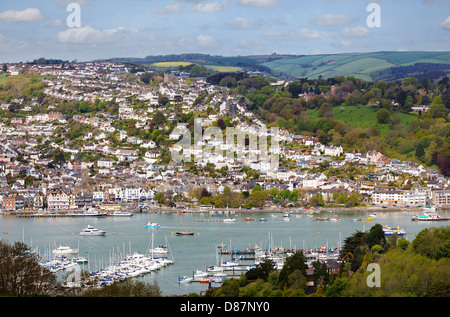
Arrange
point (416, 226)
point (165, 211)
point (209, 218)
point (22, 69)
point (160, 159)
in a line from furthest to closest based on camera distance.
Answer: point (22, 69) → point (160, 159) → point (165, 211) → point (209, 218) → point (416, 226)

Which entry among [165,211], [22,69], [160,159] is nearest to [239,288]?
[165,211]

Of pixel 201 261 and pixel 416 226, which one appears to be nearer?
pixel 201 261

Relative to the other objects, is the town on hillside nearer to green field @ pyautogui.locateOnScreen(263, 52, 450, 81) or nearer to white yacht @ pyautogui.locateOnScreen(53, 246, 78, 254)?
white yacht @ pyautogui.locateOnScreen(53, 246, 78, 254)

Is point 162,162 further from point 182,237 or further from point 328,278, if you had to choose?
point 328,278

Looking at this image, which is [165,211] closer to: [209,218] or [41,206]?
[209,218]

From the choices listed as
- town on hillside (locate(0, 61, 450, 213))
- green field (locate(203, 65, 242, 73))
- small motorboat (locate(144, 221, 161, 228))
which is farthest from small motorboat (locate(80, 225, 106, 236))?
green field (locate(203, 65, 242, 73))

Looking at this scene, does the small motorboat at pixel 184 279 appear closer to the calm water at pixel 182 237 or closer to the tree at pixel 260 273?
the calm water at pixel 182 237
